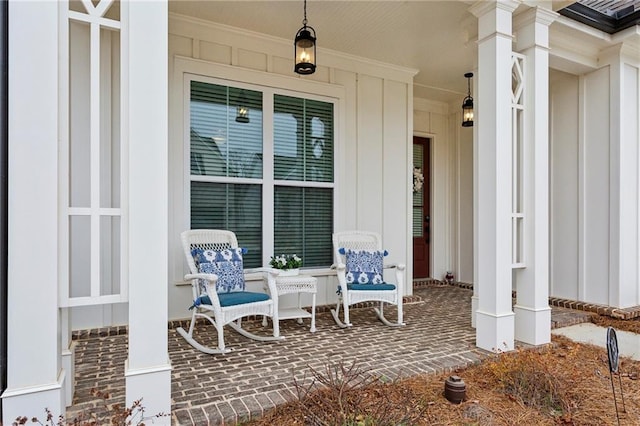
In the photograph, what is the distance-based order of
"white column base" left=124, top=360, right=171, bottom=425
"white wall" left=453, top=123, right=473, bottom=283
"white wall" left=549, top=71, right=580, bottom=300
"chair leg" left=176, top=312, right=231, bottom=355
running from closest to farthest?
"white column base" left=124, top=360, right=171, bottom=425
"chair leg" left=176, top=312, right=231, bottom=355
"white wall" left=549, top=71, right=580, bottom=300
"white wall" left=453, top=123, right=473, bottom=283

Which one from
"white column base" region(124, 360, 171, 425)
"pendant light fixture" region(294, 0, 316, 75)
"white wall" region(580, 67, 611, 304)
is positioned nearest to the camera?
"white column base" region(124, 360, 171, 425)

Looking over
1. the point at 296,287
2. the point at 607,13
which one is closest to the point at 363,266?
the point at 296,287

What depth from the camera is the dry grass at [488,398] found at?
2.02 m

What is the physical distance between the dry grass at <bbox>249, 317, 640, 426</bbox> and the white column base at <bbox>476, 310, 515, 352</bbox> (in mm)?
167

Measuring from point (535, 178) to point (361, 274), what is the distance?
186 cm

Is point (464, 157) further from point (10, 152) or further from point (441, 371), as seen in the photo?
point (10, 152)

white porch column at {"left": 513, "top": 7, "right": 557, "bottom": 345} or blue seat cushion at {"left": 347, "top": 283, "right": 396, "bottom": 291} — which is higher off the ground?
white porch column at {"left": 513, "top": 7, "right": 557, "bottom": 345}

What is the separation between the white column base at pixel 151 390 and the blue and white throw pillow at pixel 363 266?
7.82ft

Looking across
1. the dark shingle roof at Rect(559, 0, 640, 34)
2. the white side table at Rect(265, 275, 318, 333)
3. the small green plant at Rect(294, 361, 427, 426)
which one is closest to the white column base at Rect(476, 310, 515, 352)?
the small green plant at Rect(294, 361, 427, 426)

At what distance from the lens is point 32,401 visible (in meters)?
1.69

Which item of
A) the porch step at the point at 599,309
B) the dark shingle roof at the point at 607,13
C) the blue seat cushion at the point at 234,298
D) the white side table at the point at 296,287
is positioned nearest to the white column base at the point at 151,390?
the blue seat cushion at the point at 234,298

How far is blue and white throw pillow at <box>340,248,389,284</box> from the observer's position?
4.06 meters

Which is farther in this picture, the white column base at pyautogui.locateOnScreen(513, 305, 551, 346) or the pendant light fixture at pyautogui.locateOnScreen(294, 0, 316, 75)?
the pendant light fixture at pyautogui.locateOnScreen(294, 0, 316, 75)

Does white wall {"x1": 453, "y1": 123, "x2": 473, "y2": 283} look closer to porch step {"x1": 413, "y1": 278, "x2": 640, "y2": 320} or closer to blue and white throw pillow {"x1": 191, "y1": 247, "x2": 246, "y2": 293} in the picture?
porch step {"x1": 413, "y1": 278, "x2": 640, "y2": 320}
